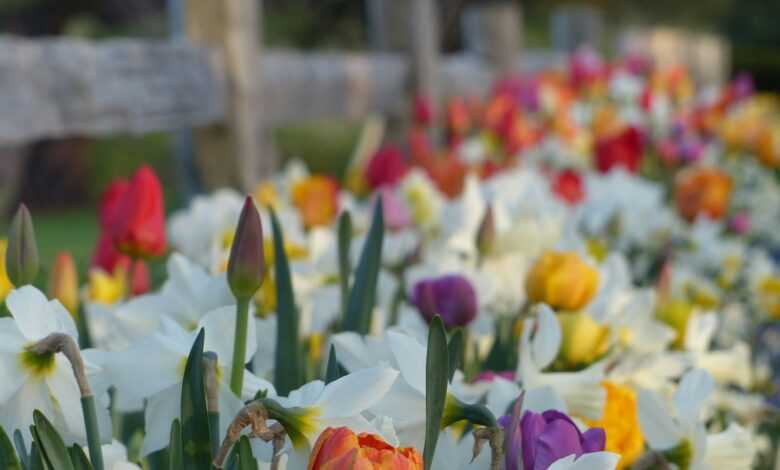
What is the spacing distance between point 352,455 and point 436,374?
0.08 meters

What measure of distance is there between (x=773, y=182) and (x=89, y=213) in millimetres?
7171

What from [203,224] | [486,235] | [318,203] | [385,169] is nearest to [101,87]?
[385,169]

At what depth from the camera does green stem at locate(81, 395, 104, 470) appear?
58 cm

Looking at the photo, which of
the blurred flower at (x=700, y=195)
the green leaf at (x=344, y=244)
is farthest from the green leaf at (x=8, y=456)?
the blurred flower at (x=700, y=195)

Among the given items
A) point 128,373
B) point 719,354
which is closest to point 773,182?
point 719,354

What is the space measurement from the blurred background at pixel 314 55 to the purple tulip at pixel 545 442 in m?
1.73

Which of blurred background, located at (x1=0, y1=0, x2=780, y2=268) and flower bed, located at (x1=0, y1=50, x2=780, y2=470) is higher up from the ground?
flower bed, located at (x1=0, y1=50, x2=780, y2=470)

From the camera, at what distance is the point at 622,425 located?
0.77 m

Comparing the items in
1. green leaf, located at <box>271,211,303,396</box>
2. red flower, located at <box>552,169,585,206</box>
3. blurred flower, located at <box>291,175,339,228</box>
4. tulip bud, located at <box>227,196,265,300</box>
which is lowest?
red flower, located at <box>552,169,585,206</box>

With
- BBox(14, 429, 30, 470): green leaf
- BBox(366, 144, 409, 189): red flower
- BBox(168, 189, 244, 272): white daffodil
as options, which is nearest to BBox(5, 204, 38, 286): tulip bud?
BBox(14, 429, 30, 470): green leaf

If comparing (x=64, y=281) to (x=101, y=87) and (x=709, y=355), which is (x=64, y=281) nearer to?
(x=709, y=355)

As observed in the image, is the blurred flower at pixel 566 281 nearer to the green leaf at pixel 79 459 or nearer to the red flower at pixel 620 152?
the green leaf at pixel 79 459

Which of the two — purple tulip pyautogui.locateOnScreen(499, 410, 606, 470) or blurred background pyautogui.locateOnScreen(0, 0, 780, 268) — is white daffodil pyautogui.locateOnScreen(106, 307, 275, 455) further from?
blurred background pyautogui.locateOnScreen(0, 0, 780, 268)

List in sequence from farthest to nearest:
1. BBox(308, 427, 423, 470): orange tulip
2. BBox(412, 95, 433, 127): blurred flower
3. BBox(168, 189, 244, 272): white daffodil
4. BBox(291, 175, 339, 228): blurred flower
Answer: BBox(412, 95, 433, 127): blurred flower → BBox(291, 175, 339, 228): blurred flower → BBox(168, 189, 244, 272): white daffodil → BBox(308, 427, 423, 470): orange tulip
